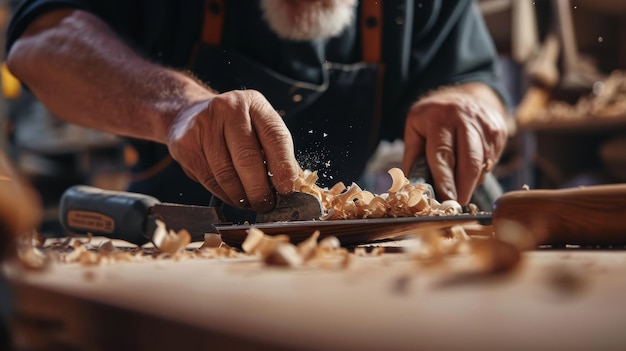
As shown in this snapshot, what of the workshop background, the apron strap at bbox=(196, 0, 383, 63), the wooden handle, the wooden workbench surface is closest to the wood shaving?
the wooden handle

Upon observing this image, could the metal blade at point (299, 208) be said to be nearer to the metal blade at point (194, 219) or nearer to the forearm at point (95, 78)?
the metal blade at point (194, 219)

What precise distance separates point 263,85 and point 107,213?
0.27m

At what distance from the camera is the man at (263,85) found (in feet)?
2.21

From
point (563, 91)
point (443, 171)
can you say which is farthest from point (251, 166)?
point (563, 91)

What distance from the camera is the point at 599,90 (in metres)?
1.81

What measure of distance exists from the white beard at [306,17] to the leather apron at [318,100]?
6 centimetres

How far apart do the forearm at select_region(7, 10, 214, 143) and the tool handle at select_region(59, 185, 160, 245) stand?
0.10 meters

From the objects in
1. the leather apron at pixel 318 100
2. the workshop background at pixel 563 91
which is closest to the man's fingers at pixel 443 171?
the leather apron at pixel 318 100

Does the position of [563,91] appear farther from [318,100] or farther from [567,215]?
[567,215]

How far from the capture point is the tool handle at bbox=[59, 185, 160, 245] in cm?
79

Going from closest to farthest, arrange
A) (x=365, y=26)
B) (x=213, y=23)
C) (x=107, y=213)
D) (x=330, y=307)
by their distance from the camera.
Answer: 1. (x=330, y=307)
2. (x=107, y=213)
3. (x=213, y=23)
4. (x=365, y=26)

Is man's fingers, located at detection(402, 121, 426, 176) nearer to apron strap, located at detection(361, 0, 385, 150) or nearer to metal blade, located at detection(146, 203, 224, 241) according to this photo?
apron strap, located at detection(361, 0, 385, 150)

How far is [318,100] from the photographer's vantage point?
0.88 m

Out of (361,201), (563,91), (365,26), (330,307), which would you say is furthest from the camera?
(563,91)
